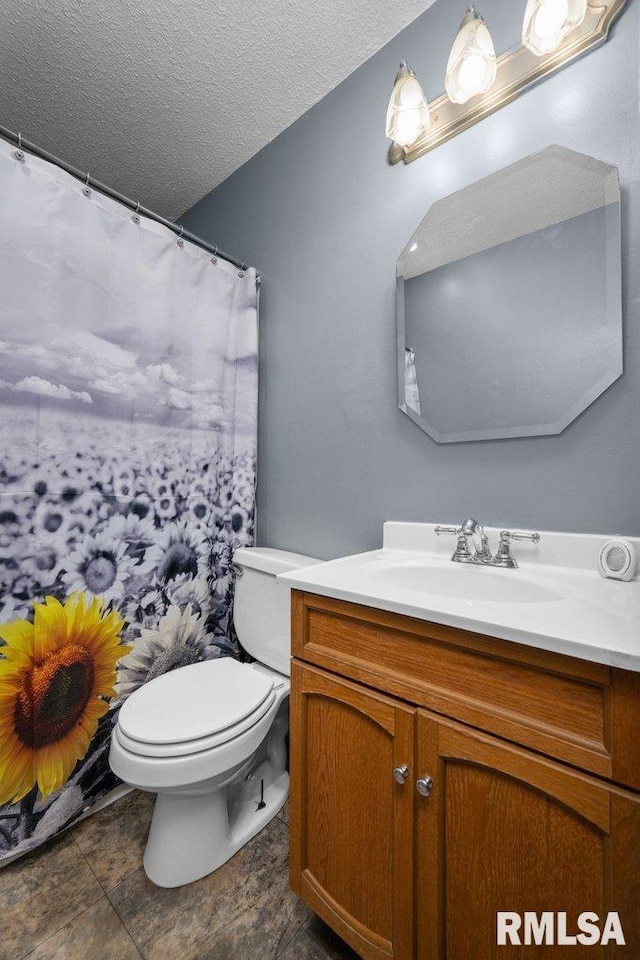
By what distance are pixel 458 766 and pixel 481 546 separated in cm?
51

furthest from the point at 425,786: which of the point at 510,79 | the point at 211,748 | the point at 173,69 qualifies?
the point at 173,69

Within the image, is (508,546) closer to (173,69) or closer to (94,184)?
(94,184)

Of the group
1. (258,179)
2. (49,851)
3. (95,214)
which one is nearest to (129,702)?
(49,851)

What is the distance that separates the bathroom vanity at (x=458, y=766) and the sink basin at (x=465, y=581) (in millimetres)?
18

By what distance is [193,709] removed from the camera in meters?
1.08

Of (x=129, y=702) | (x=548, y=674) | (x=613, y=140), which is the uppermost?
(x=613, y=140)

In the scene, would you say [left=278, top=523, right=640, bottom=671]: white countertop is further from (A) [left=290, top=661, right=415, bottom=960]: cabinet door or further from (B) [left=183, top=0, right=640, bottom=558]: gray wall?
(A) [left=290, top=661, right=415, bottom=960]: cabinet door

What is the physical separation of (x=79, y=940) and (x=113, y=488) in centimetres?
110

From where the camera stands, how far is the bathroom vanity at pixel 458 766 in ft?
1.76

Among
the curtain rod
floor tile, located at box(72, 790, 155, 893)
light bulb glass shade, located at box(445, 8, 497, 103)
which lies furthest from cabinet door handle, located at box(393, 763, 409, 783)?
the curtain rod

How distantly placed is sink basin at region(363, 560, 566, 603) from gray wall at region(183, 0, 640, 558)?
0.57 ft

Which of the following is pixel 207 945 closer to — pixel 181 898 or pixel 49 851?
pixel 181 898

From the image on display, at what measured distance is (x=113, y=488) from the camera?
129 cm

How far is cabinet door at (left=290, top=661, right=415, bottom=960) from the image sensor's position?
2.38 ft
